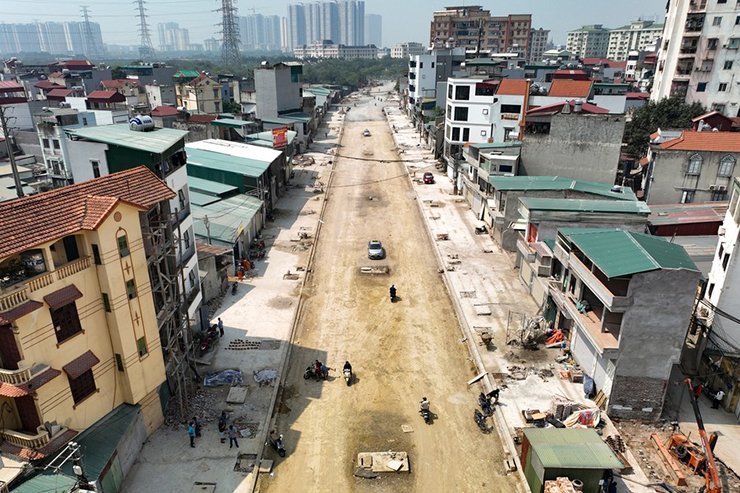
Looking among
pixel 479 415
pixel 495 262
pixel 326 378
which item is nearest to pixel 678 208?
pixel 495 262

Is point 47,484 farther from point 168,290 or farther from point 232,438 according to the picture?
point 168,290

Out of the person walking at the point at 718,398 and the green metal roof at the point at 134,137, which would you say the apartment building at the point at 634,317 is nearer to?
the person walking at the point at 718,398

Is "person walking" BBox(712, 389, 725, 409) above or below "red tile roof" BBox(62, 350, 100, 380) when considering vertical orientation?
below

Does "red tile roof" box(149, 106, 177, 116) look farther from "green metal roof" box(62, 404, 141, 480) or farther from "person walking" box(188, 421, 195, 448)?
"person walking" box(188, 421, 195, 448)

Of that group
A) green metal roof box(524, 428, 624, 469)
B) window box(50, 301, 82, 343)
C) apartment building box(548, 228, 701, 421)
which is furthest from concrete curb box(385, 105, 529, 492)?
Answer: window box(50, 301, 82, 343)

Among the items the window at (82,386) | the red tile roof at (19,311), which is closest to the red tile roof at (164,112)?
the window at (82,386)

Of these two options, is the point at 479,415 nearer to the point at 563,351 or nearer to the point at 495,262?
the point at 563,351
